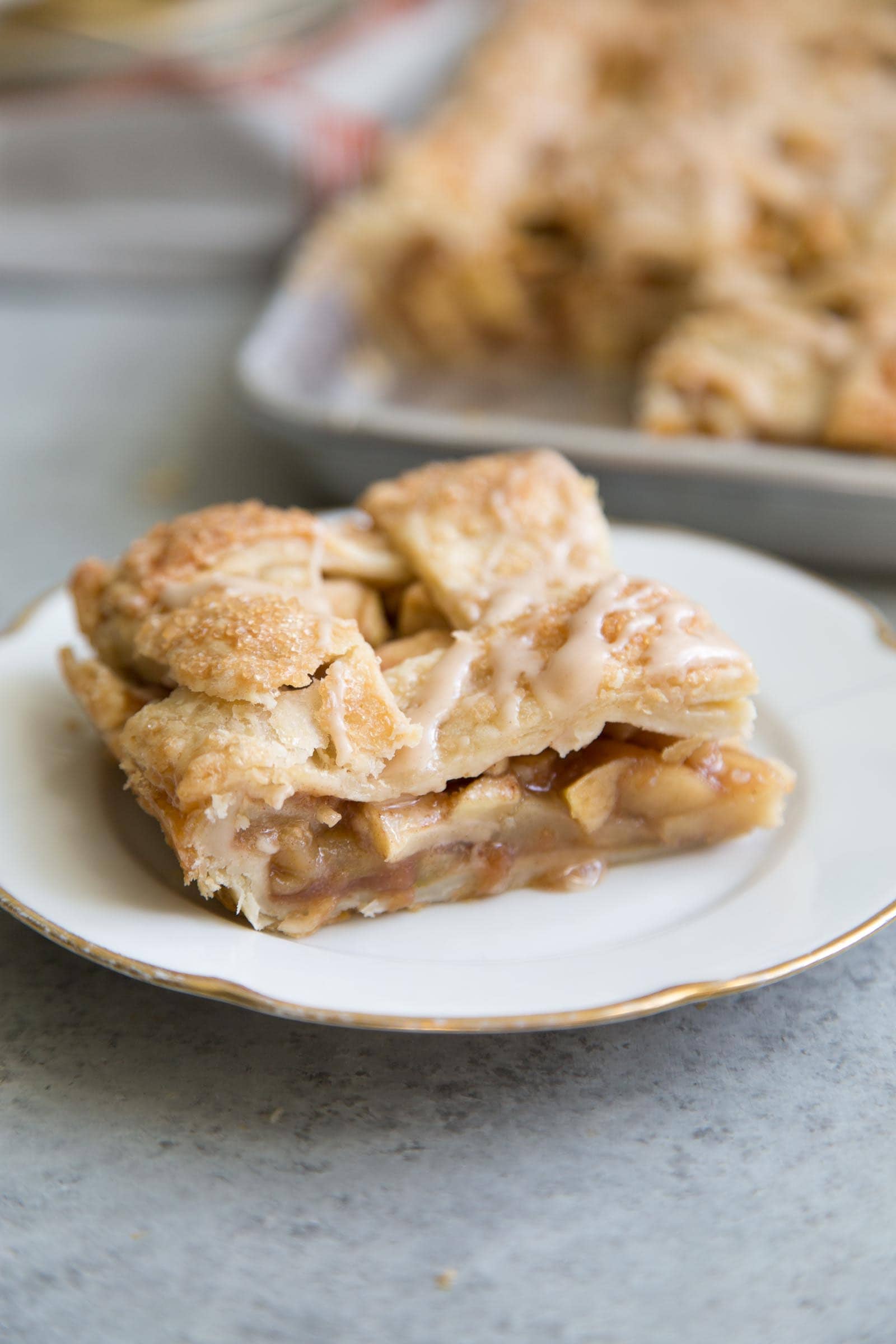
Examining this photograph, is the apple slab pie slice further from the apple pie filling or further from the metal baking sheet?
the metal baking sheet

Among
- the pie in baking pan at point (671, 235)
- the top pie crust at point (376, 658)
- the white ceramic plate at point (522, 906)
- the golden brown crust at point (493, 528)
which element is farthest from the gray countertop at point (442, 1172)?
the pie in baking pan at point (671, 235)

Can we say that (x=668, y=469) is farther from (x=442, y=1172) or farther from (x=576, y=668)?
(x=442, y=1172)

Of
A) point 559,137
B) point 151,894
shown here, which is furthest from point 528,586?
point 559,137

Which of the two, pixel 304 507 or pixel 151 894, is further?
pixel 304 507

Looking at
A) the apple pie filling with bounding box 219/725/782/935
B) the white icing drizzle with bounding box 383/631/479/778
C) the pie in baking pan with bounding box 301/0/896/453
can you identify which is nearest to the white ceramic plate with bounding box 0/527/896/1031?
the apple pie filling with bounding box 219/725/782/935

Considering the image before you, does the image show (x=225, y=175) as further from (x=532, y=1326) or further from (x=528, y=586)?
(x=532, y=1326)

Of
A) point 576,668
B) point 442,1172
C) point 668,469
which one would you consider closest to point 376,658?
point 576,668

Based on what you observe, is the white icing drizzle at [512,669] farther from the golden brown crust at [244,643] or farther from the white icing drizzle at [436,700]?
the golden brown crust at [244,643]
